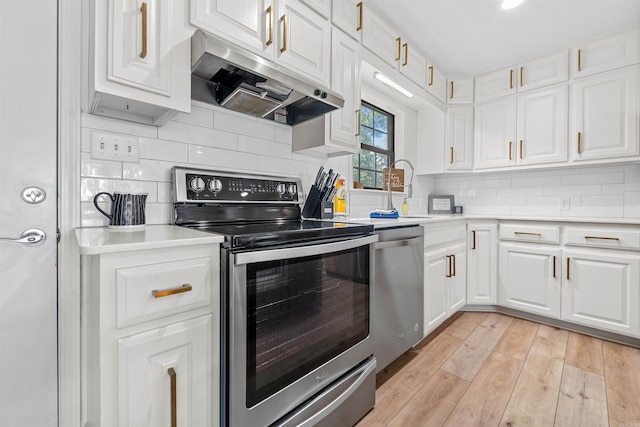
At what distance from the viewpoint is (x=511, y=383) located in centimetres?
168

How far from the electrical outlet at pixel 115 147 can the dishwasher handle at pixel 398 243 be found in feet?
4.03

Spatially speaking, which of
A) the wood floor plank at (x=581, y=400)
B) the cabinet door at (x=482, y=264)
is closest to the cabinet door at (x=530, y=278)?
the cabinet door at (x=482, y=264)

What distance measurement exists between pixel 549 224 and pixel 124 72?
3.02 m

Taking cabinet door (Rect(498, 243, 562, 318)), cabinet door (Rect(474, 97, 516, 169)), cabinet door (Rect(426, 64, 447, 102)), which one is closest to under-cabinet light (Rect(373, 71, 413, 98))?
cabinet door (Rect(426, 64, 447, 102))

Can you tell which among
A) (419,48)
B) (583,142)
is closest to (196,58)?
(419,48)

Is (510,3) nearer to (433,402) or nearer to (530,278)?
(530,278)

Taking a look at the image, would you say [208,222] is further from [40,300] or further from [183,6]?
[183,6]

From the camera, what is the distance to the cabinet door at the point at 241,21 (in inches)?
47.3

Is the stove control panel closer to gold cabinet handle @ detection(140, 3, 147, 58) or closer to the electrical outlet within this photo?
the electrical outlet

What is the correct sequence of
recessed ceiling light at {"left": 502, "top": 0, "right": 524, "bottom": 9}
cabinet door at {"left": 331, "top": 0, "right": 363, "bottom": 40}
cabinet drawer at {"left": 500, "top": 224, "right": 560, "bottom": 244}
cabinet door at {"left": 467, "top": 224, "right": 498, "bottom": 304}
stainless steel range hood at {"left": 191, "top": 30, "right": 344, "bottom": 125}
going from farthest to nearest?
cabinet door at {"left": 467, "top": 224, "right": 498, "bottom": 304} < cabinet drawer at {"left": 500, "top": 224, "right": 560, "bottom": 244} < recessed ceiling light at {"left": 502, "top": 0, "right": 524, "bottom": 9} < cabinet door at {"left": 331, "top": 0, "right": 363, "bottom": 40} < stainless steel range hood at {"left": 191, "top": 30, "right": 344, "bottom": 125}

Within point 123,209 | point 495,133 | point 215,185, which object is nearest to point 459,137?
point 495,133

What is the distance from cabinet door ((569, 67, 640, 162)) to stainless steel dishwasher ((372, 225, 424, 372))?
1.83 m

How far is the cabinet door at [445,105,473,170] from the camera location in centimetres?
312

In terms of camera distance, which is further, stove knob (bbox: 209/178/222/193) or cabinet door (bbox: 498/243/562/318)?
cabinet door (bbox: 498/243/562/318)
